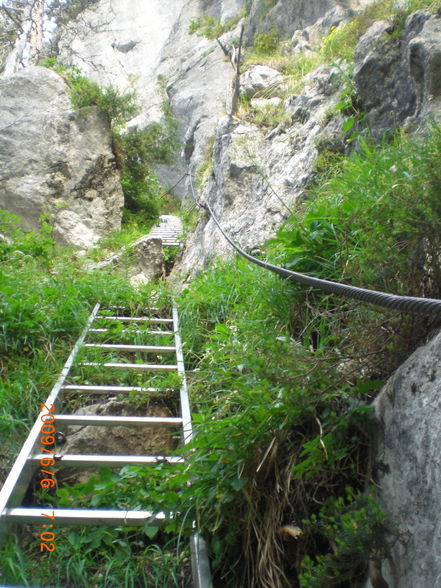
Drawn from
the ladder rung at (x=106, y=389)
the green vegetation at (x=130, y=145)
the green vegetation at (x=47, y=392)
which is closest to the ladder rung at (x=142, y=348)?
the green vegetation at (x=47, y=392)

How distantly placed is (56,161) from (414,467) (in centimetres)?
1008

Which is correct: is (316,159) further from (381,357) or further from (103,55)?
(103,55)

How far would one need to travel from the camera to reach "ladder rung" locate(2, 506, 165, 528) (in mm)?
1670

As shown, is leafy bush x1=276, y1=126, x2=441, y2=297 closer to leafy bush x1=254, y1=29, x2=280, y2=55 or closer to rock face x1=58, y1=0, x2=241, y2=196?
rock face x1=58, y1=0, x2=241, y2=196

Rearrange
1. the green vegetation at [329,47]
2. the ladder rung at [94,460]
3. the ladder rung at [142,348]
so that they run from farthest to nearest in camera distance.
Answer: the green vegetation at [329,47], the ladder rung at [142,348], the ladder rung at [94,460]

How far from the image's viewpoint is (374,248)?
69.6 inches

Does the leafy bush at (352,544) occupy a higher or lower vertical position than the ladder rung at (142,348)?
lower

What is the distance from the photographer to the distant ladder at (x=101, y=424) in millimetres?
1674

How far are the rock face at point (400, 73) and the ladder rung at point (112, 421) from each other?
311 cm

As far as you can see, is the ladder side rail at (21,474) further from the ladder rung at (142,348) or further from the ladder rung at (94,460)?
the ladder rung at (142,348)

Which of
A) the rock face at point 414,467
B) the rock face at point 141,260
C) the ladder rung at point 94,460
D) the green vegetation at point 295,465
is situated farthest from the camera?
the rock face at point 141,260

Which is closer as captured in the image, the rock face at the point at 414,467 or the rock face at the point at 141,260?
the rock face at the point at 414,467

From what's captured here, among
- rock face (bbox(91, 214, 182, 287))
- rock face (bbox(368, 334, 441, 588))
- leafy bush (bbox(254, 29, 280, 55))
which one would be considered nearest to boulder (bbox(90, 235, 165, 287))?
rock face (bbox(91, 214, 182, 287))

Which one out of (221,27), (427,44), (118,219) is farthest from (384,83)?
(221,27)
